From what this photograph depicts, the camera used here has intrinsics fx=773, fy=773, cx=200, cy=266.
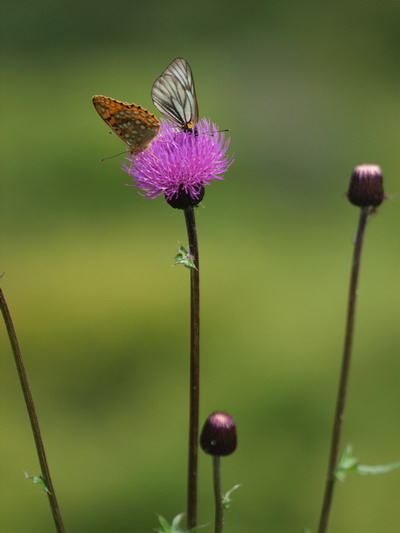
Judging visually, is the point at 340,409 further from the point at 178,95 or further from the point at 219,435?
the point at 178,95

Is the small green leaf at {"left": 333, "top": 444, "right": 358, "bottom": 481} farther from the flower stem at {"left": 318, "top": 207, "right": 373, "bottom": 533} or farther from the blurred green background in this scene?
the blurred green background

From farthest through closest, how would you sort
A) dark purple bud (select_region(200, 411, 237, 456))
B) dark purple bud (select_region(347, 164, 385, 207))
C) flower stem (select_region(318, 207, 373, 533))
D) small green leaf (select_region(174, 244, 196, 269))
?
1. dark purple bud (select_region(347, 164, 385, 207))
2. flower stem (select_region(318, 207, 373, 533))
3. dark purple bud (select_region(200, 411, 237, 456))
4. small green leaf (select_region(174, 244, 196, 269))

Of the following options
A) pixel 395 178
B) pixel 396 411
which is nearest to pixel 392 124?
pixel 395 178


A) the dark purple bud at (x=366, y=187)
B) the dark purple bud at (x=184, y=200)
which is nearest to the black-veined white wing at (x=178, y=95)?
the dark purple bud at (x=184, y=200)

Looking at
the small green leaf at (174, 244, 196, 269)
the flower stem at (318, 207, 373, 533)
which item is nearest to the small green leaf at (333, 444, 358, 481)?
the flower stem at (318, 207, 373, 533)

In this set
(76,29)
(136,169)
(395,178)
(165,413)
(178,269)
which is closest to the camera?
(136,169)

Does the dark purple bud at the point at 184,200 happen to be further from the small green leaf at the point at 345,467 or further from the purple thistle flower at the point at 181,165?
the small green leaf at the point at 345,467

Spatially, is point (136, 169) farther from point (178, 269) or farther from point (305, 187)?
point (305, 187)
